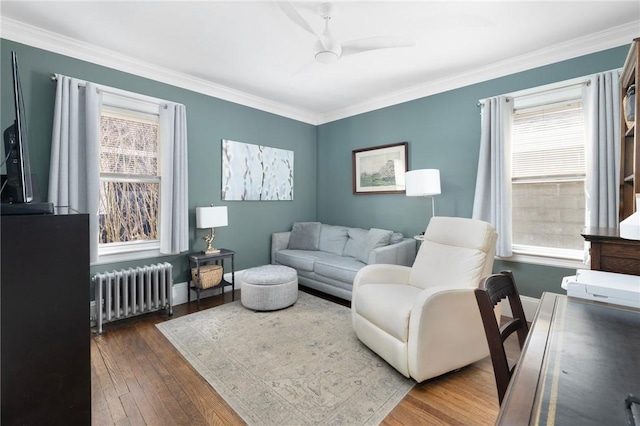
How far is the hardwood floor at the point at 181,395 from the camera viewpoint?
160cm

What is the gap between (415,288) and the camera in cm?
241

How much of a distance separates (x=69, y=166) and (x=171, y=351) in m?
1.87

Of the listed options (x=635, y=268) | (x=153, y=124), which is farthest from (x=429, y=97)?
(x=153, y=124)

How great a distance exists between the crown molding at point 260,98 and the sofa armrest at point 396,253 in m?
1.89

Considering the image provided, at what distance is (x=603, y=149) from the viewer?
241 cm

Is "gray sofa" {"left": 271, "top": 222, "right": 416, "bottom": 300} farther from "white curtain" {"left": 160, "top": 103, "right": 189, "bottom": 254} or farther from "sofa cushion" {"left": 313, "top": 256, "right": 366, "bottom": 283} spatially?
"white curtain" {"left": 160, "top": 103, "right": 189, "bottom": 254}

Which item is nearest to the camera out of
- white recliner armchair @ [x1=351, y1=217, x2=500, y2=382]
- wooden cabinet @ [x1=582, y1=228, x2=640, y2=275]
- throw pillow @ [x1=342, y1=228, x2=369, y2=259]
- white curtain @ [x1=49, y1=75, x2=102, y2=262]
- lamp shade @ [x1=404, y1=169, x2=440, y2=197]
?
wooden cabinet @ [x1=582, y1=228, x2=640, y2=275]

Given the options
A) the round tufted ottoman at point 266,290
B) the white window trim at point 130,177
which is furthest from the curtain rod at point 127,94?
the round tufted ottoman at point 266,290

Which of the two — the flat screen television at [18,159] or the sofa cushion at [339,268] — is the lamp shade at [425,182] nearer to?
the sofa cushion at [339,268]

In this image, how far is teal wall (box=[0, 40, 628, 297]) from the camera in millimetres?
2547

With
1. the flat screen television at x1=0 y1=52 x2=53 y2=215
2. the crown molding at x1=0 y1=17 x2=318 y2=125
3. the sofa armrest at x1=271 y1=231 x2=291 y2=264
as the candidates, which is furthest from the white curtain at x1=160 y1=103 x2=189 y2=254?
the flat screen television at x1=0 y1=52 x2=53 y2=215

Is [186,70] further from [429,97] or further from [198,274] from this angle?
[429,97]

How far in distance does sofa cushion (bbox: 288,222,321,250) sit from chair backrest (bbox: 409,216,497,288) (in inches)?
74.3

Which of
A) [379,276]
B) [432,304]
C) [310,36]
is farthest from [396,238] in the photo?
[310,36]
